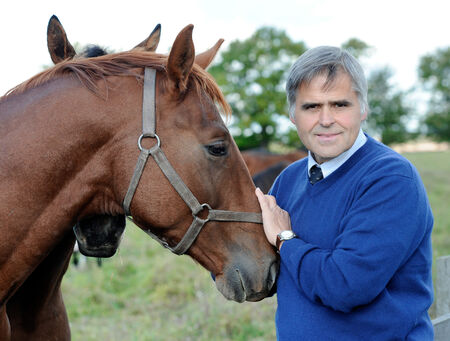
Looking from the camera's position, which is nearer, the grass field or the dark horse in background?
the grass field

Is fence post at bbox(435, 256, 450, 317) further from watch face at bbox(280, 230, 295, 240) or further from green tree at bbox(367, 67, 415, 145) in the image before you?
green tree at bbox(367, 67, 415, 145)

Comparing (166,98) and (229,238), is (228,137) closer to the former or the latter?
(166,98)

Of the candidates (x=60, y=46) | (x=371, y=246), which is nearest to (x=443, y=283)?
(x=371, y=246)

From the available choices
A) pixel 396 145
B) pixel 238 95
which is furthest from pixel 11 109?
pixel 396 145

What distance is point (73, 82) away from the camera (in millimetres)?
1909

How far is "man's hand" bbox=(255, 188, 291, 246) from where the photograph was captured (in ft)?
5.99

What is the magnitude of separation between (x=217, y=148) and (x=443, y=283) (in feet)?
5.50

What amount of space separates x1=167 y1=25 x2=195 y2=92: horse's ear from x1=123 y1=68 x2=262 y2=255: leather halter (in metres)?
0.10

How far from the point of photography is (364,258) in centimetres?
144

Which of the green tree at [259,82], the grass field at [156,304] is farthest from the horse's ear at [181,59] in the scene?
the green tree at [259,82]

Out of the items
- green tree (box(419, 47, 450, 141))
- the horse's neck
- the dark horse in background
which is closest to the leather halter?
the horse's neck

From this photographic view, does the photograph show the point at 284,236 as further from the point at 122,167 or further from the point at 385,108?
the point at 385,108

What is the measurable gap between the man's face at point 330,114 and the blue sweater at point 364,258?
0.30ft

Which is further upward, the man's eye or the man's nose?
the man's eye
